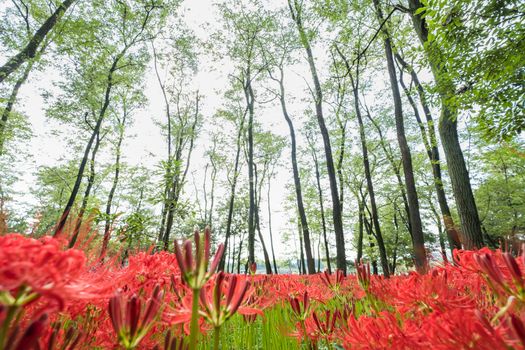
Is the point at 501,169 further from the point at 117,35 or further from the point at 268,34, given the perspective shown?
the point at 117,35

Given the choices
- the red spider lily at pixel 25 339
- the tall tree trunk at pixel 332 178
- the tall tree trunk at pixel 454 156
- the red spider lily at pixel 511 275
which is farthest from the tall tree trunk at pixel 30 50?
the red spider lily at pixel 511 275

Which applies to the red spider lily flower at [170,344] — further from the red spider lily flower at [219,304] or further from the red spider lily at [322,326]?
the red spider lily at [322,326]

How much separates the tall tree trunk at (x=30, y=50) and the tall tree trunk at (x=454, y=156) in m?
11.1

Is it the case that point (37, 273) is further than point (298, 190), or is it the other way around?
point (298, 190)

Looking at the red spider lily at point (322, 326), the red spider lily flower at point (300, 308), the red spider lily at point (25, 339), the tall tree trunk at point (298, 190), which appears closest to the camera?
the red spider lily at point (25, 339)

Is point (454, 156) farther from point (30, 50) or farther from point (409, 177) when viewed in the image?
point (30, 50)

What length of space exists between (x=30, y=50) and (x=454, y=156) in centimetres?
1374

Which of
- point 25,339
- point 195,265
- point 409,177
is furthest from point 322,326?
point 409,177

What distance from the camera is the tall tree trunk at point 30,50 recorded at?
8.90 meters

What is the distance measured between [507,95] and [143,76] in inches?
798

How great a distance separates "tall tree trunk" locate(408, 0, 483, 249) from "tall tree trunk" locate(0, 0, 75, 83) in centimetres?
1112

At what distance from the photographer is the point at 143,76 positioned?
64.5 ft

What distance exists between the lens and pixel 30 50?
31.5ft

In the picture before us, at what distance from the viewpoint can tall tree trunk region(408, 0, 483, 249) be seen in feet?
20.2
